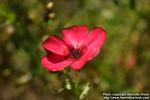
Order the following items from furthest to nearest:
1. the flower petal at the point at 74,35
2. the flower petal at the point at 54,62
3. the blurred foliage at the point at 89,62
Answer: the blurred foliage at the point at 89,62, the flower petal at the point at 74,35, the flower petal at the point at 54,62

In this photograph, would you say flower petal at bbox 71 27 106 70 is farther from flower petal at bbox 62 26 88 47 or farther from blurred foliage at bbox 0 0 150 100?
blurred foliage at bbox 0 0 150 100

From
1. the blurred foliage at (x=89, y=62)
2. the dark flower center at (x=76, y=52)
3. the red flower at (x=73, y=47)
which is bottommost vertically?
the blurred foliage at (x=89, y=62)

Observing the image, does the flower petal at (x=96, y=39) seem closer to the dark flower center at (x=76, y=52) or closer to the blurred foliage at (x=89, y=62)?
the dark flower center at (x=76, y=52)

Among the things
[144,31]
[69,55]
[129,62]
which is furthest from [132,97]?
[144,31]

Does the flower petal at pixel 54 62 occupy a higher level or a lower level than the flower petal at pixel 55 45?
lower

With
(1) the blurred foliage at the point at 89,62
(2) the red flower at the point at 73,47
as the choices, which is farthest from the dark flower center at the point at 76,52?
(1) the blurred foliage at the point at 89,62

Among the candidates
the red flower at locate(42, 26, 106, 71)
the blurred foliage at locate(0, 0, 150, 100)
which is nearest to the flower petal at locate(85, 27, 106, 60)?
the red flower at locate(42, 26, 106, 71)

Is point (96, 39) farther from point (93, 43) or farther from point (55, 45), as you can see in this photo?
point (55, 45)
